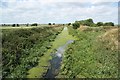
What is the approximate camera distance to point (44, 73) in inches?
738

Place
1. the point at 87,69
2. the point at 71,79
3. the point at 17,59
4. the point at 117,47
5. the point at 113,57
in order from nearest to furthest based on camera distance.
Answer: the point at 71,79
the point at 87,69
the point at 113,57
the point at 17,59
the point at 117,47

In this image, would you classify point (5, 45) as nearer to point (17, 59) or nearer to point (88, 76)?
point (17, 59)

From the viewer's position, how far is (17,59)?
875 inches

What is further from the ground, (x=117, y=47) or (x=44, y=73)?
(x=117, y=47)

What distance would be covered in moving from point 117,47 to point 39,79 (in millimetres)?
10844

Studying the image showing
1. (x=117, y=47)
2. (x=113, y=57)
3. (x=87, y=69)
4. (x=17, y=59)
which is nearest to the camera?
(x=87, y=69)

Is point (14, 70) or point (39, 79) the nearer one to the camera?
point (39, 79)

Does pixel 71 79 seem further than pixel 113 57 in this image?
No

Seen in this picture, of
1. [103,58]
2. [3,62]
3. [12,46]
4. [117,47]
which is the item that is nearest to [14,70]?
[3,62]

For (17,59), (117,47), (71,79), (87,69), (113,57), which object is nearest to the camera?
(71,79)

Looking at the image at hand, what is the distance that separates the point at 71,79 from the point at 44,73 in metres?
3.41

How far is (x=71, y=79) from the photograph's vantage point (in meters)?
16.2

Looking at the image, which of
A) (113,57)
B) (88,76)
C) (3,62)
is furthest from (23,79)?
(113,57)

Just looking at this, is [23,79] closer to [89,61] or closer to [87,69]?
[87,69]
